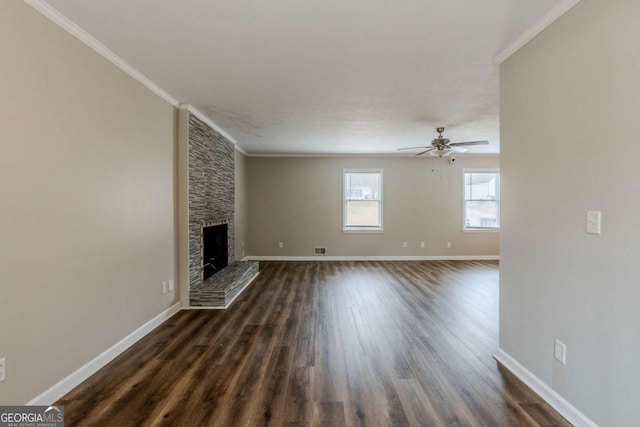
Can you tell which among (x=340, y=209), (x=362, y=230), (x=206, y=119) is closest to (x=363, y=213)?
(x=362, y=230)

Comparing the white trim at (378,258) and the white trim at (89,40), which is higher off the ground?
the white trim at (89,40)

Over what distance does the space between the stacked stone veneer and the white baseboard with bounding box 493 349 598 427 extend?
3077 millimetres

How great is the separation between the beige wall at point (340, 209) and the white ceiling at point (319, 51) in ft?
9.66

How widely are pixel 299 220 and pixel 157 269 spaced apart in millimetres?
4198

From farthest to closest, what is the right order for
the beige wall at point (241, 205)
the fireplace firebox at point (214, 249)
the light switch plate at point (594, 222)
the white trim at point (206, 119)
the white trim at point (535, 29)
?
the beige wall at point (241, 205) → the fireplace firebox at point (214, 249) → the white trim at point (206, 119) → the white trim at point (535, 29) → the light switch plate at point (594, 222)

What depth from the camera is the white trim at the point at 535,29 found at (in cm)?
177

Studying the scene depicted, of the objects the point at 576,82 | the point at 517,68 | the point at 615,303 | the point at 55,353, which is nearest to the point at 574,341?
the point at 615,303

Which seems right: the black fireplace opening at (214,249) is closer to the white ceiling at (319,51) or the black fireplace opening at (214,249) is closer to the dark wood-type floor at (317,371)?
the dark wood-type floor at (317,371)

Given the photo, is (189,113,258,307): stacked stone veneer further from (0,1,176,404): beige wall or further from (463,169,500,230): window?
(463,169,500,230): window

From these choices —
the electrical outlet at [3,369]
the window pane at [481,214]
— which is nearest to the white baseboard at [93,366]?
the electrical outlet at [3,369]

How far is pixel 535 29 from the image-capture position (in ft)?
6.56

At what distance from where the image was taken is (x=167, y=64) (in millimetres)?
2592

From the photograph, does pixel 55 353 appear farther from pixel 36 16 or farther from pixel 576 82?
pixel 576 82

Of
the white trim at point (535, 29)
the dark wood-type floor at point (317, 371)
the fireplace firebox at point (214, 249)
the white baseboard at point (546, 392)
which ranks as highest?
the white trim at point (535, 29)
